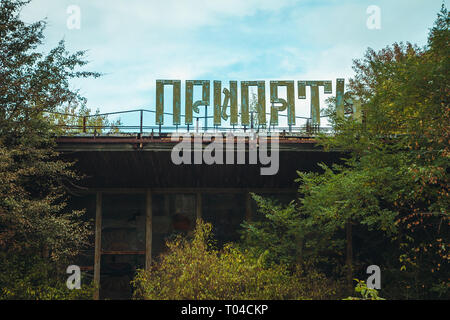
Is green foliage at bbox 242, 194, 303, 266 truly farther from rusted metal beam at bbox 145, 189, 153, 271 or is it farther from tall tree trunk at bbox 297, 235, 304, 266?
rusted metal beam at bbox 145, 189, 153, 271

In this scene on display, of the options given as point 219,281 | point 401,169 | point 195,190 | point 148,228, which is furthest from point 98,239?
point 401,169

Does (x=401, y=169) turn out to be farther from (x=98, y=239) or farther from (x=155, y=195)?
(x=98, y=239)

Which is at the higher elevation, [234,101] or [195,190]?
[234,101]

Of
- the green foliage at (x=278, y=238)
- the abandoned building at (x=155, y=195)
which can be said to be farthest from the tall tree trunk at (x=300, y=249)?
the abandoned building at (x=155, y=195)

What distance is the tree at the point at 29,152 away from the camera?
12773 mm

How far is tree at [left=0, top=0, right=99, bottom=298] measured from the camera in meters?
12.8

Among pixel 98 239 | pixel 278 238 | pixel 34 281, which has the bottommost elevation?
pixel 34 281

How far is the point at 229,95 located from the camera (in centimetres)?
1800

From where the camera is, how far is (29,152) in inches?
536
